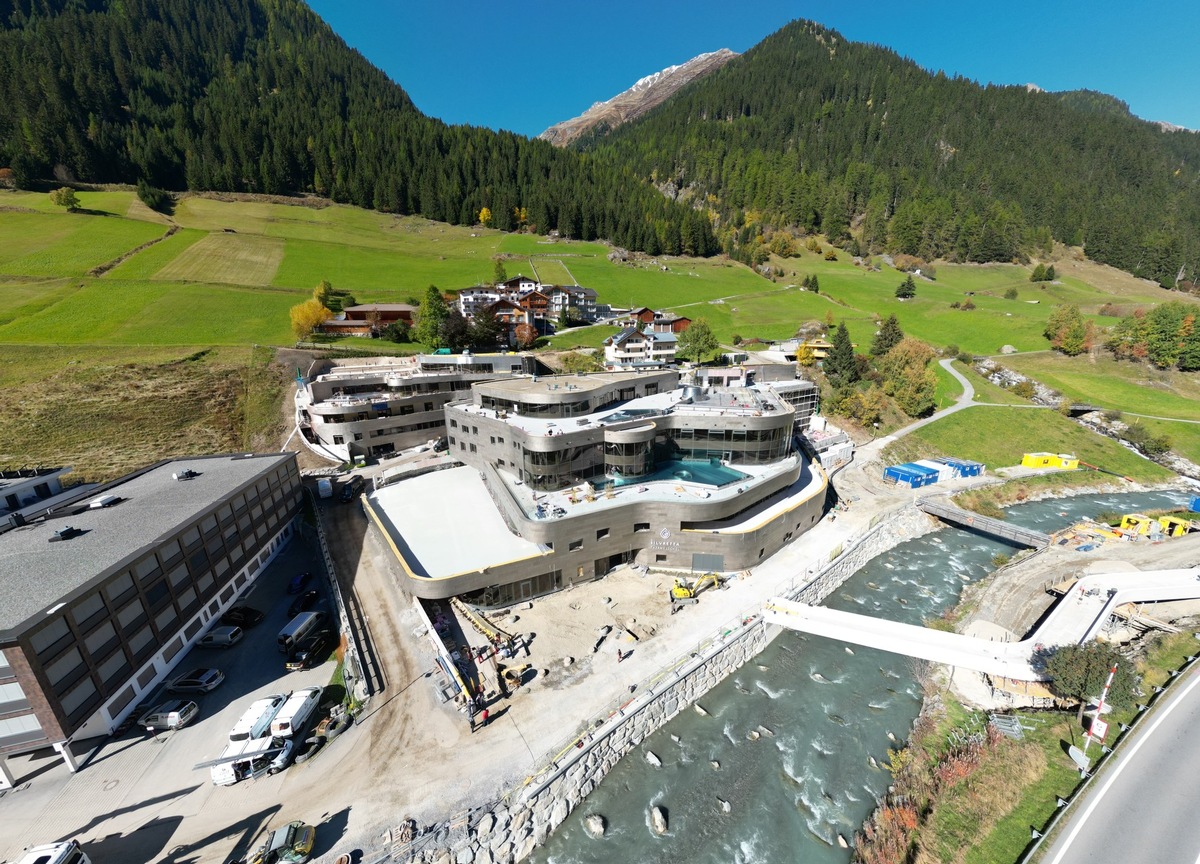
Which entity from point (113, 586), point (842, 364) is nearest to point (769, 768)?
point (113, 586)

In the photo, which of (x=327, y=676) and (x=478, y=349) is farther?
(x=478, y=349)

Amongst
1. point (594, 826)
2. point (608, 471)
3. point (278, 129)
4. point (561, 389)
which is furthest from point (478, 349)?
point (278, 129)

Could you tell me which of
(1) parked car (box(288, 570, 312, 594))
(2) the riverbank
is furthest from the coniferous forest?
(1) parked car (box(288, 570, 312, 594))

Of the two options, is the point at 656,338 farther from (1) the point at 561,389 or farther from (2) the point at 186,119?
(2) the point at 186,119

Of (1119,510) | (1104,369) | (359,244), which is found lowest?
(1119,510)

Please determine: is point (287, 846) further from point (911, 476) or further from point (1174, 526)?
point (1174, 526)

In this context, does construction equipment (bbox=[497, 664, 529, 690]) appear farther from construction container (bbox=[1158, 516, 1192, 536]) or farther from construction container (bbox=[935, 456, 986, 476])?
construction container (bbox=[1158, 516, 1192, 536])

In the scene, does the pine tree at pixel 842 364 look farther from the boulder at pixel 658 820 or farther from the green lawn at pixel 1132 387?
the boulder at pixel 658 820

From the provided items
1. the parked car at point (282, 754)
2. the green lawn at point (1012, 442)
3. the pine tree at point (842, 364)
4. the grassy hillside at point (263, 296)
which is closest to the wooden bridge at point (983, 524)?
the green lawn at point (1012, 442)
